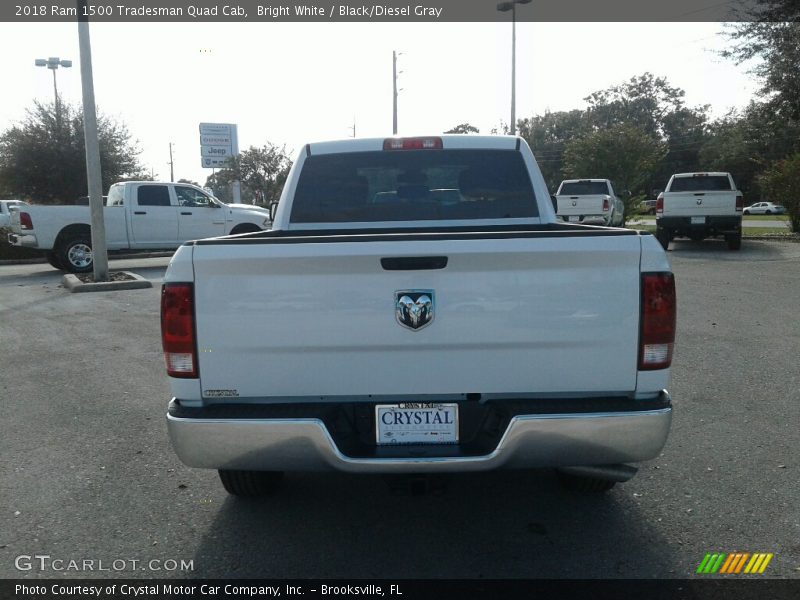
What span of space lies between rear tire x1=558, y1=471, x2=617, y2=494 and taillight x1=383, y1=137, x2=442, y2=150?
7.39 ft

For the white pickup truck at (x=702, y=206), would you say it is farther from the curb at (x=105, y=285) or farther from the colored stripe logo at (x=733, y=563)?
the colored stripe logo at (x=733, y=563)

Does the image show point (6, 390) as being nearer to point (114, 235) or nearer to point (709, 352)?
point (709, 352)

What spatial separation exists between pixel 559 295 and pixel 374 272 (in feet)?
2.49

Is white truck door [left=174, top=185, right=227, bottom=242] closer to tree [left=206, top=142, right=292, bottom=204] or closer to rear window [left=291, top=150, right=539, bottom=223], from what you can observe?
rear window [left=291, top=150, right=539, bottom=223]

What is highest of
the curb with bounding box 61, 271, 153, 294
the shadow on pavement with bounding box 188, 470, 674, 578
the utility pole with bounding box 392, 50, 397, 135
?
the utility pole with bounding box 392, 50, 397, 135

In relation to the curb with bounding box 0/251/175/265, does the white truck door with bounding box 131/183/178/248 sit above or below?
above

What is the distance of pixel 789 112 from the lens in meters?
19.5

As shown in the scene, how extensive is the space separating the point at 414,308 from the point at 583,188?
20221 millimetres

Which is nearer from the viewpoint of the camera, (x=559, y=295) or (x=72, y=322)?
(x=559, y=295)

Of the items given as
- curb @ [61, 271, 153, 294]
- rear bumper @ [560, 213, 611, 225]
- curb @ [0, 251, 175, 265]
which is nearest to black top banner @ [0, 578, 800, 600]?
curb @ [61, 271, 153, 294]

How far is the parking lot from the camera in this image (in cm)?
321

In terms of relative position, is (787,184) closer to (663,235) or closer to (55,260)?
(663,235)

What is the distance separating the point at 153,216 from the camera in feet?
54.4

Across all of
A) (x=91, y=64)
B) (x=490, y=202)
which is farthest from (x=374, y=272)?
(x=91, y=64)
